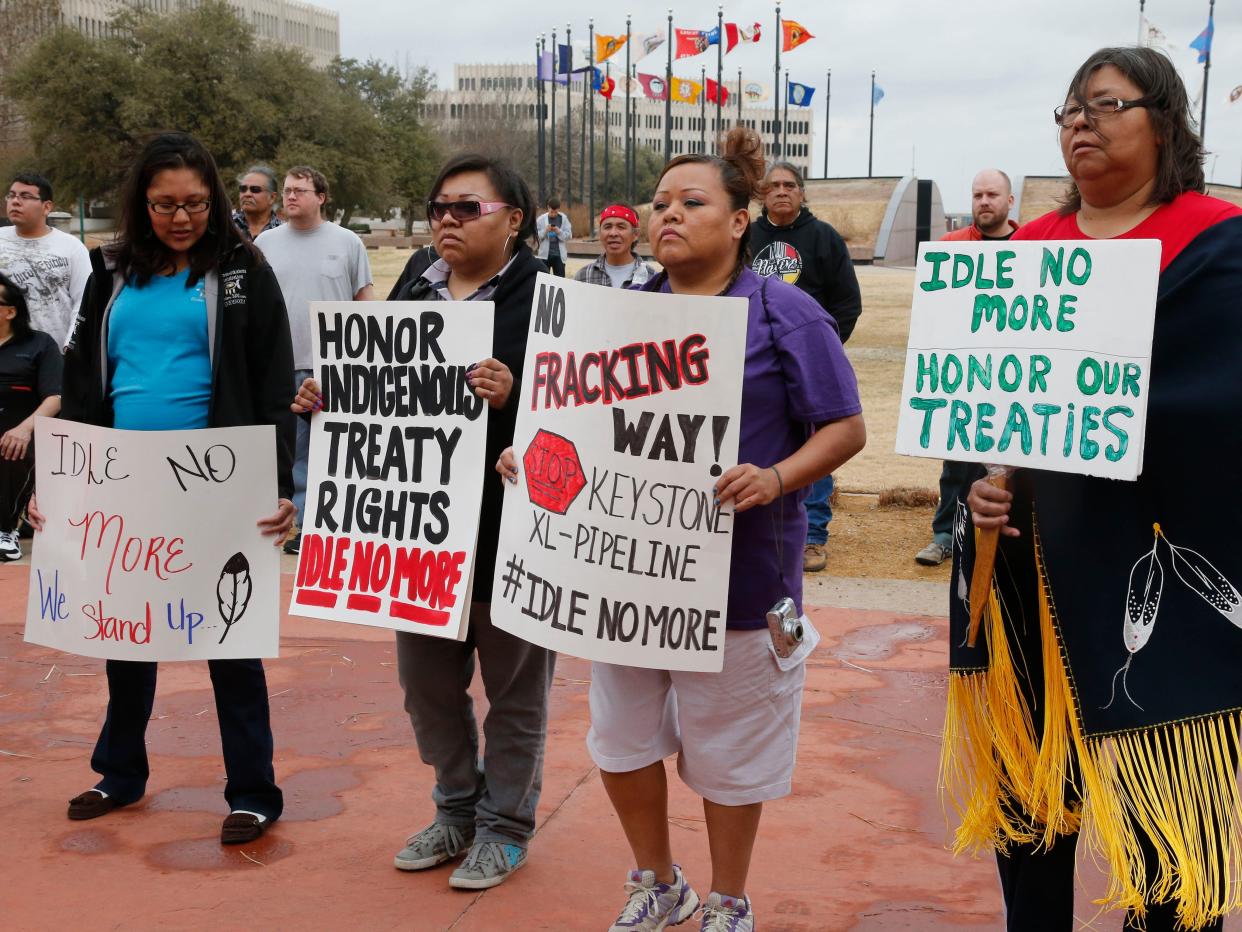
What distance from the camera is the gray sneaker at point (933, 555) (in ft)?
25.7

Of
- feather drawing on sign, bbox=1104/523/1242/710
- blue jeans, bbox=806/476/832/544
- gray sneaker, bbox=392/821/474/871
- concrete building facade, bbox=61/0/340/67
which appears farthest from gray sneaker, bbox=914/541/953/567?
concrete building facade, bbox=61/0/340/67

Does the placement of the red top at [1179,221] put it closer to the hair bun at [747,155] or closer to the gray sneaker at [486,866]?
the hair bun at [747,155]

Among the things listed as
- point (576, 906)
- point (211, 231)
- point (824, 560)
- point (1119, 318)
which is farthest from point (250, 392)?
point (824, 560)

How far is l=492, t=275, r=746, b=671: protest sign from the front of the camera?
3.21 metres

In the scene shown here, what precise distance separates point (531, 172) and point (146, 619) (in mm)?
67077

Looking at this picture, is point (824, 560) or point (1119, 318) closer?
point (1119, 318)

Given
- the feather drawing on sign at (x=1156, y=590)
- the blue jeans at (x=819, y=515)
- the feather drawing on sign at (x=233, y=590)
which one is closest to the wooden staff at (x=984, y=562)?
the feather drawing on sign at (x=1156, y=590)

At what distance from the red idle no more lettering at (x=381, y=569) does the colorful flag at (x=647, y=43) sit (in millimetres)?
51885

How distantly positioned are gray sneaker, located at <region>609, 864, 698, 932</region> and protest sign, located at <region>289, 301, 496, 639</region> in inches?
31.9

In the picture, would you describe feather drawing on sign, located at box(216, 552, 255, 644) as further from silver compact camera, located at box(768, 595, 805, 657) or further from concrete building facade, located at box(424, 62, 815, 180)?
concrete building facade, located at box(424, 62, 815, 180)

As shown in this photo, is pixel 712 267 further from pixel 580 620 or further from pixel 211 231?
pixel 211 231

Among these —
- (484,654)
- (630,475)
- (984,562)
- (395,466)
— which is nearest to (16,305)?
(395,466)

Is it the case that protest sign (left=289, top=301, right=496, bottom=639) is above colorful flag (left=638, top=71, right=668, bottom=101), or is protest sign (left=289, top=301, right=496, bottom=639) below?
below

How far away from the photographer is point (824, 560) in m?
7.79
